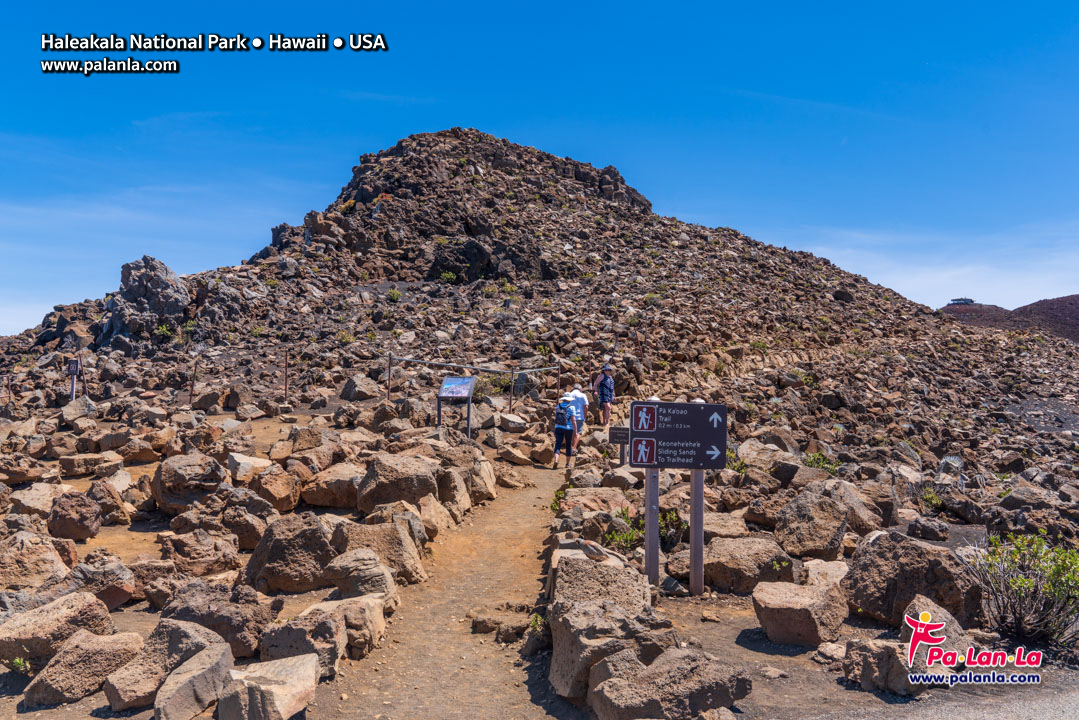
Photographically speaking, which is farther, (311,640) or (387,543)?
(387,543)

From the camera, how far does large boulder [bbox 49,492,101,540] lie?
873 centimetres

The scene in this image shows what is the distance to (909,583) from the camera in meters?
6.00

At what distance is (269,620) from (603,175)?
58.6 meters

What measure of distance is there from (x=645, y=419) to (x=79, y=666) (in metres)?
4.88

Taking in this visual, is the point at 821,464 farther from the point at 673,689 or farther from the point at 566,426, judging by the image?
the point at 673,689

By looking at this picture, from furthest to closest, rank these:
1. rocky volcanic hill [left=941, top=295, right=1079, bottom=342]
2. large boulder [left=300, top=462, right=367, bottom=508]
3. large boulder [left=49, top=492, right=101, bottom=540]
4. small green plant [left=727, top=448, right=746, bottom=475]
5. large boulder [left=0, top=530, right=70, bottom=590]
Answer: rocky volcanic hill [left=941, top=295, right=1079, bottom=342] → small green plant [left=727, top=448, right=746, bottom=475] → large boulder [left=300, top=462, right=367, bottom=508] → large boulder [left=49, top=492, right=101, bottom=540] → large boulder [left=0, top=530, right=70, bottom=590]

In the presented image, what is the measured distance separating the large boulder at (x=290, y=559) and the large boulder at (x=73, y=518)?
2.92 m

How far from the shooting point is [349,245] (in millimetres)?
39312

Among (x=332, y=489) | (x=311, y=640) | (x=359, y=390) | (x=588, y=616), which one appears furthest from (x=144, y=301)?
(x=588, y=616)

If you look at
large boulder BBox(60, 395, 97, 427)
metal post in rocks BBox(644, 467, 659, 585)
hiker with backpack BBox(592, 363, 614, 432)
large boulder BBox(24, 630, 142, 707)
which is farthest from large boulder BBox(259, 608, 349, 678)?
large boulder BBox(60, 395, 97, 427)

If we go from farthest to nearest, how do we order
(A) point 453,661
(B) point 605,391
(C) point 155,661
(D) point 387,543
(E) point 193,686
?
(B) point 605,391
(D) point 387,543
(A) point 453,661
(C) point 155,661
(E) point 193,686

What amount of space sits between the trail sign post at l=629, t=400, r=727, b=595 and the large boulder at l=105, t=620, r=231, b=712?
3.83 m

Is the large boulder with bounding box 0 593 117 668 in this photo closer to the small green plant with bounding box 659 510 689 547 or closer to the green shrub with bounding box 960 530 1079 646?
the small green plant with bounding box 659 510 689 547

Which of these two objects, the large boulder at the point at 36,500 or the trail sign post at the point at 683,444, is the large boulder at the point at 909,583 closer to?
the trail sign post at the point at 683,444
